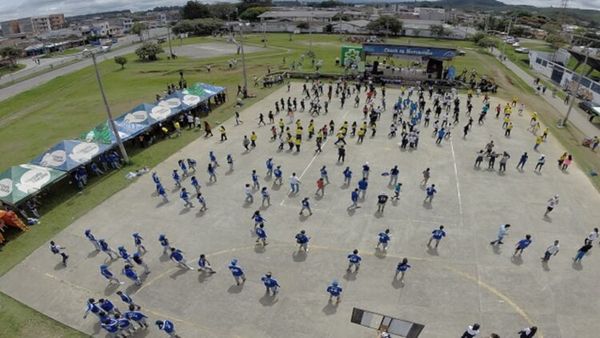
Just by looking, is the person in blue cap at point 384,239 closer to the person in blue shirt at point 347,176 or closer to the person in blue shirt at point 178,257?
the person in blue shirt at point 347,176

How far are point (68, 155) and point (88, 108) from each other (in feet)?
62.0

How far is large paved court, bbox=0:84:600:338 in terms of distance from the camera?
40.4ft

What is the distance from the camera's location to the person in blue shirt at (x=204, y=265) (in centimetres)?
1403

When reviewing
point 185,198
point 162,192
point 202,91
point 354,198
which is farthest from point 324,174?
point 202,91

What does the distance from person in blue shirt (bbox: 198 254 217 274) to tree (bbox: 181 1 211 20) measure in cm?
13313

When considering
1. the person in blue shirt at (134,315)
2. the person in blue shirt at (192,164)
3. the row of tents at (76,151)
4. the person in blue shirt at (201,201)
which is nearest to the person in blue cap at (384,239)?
the person in blue shirt at (201,201)

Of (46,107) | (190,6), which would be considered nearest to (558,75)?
(46,107)

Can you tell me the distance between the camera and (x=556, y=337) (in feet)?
37.7

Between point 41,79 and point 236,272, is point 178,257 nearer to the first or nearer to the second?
point 236,272

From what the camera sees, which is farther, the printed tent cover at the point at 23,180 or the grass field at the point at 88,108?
the printed tent cover at the point at 23,180

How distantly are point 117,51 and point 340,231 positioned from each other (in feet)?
277

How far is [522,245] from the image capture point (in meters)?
14.4

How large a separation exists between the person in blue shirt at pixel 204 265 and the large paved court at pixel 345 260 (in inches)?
11.5

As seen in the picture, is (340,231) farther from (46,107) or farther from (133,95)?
(46,107)
